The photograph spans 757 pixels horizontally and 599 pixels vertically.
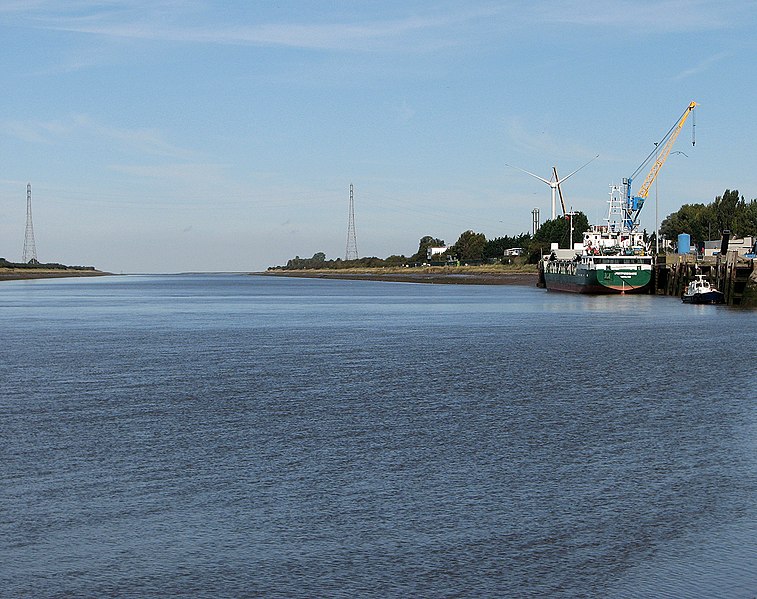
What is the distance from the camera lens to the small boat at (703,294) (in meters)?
99.8

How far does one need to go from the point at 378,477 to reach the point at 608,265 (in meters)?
108

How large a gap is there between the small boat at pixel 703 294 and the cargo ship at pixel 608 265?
20141 millimetres

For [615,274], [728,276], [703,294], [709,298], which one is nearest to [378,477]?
[703,294]

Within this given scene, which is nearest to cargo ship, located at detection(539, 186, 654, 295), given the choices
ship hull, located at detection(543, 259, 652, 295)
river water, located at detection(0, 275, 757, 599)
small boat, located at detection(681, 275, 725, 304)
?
ship hull, located at detection(543, 259, 652, 295)

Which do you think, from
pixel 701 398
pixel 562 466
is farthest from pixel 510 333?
pixel 562 466

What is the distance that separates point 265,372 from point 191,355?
8561mm

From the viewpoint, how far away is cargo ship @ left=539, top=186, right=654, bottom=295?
123 meters

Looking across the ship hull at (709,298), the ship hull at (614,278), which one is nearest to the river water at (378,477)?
the ship hull at (709,298)

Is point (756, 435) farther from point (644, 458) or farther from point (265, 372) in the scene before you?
point (265, 372)

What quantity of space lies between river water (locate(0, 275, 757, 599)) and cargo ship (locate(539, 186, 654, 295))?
81758mm

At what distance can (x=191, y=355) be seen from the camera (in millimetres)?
45344

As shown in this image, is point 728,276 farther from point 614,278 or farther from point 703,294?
point 614,278

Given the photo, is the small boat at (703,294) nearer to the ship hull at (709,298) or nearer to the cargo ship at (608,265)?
the ship hull at (709,298)

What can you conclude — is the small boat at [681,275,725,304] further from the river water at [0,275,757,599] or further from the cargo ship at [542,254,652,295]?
the river water at [0,275,757,599]
